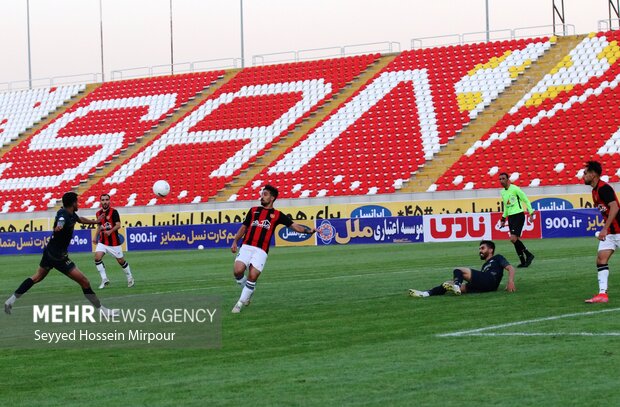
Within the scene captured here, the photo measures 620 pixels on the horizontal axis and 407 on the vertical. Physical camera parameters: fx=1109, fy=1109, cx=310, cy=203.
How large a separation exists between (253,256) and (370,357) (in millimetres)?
5695

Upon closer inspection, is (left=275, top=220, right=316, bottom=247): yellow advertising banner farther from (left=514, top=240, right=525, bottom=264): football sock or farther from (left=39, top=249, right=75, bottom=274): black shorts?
(left=39, top=249, right=75, bottom=274): black shorts

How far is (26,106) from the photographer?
64.0 metres

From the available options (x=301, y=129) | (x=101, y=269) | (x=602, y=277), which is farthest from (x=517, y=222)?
(x=301, y=129)

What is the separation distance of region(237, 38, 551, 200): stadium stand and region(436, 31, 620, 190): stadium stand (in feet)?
6.43

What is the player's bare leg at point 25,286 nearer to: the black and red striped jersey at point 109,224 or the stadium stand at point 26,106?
the black and red striped jersey at point 109,224

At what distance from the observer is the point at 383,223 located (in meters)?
40.1

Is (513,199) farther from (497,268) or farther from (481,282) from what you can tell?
(481,282)

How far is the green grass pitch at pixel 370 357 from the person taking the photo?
8.91 metres

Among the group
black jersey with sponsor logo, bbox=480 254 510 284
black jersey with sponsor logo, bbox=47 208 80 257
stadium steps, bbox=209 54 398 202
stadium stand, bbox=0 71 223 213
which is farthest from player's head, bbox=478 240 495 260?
stadium stand, bbox=0 71 223 213

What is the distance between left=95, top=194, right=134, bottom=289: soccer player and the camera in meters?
23.6

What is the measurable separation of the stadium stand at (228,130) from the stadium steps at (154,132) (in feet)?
1.34

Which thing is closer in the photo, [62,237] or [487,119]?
[62,237]

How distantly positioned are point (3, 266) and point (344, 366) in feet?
84.7

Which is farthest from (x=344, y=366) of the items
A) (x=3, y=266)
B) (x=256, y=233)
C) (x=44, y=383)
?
(x=3, y=266)
